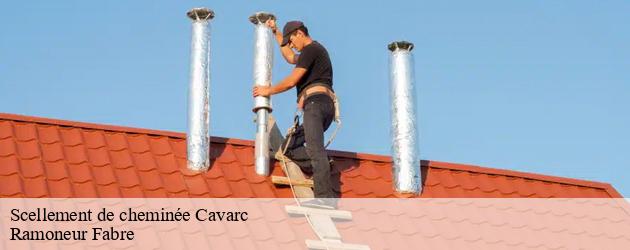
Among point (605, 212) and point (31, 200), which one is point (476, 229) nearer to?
point (605, 212)

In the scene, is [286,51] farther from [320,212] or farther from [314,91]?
[320,212]

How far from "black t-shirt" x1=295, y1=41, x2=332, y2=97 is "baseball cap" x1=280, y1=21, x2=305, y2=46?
210 millimetres

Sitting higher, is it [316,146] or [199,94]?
[199,94]

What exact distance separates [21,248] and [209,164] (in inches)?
104

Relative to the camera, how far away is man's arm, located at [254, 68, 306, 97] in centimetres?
1097

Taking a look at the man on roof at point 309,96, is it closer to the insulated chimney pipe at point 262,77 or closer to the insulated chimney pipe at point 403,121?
the insulated chimney pipe at point 262,77

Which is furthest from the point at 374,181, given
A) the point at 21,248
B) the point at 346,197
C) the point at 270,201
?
the point at 21,248

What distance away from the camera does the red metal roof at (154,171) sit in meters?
10.2

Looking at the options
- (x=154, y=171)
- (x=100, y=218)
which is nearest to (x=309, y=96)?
(x=154, y=171)

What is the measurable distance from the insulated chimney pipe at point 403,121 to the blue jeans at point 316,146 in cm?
61

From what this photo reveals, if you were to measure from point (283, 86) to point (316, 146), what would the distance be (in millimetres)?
701

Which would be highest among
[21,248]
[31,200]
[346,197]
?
[346,197]

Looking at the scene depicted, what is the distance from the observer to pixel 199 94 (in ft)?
36.9

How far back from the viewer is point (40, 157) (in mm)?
10453
